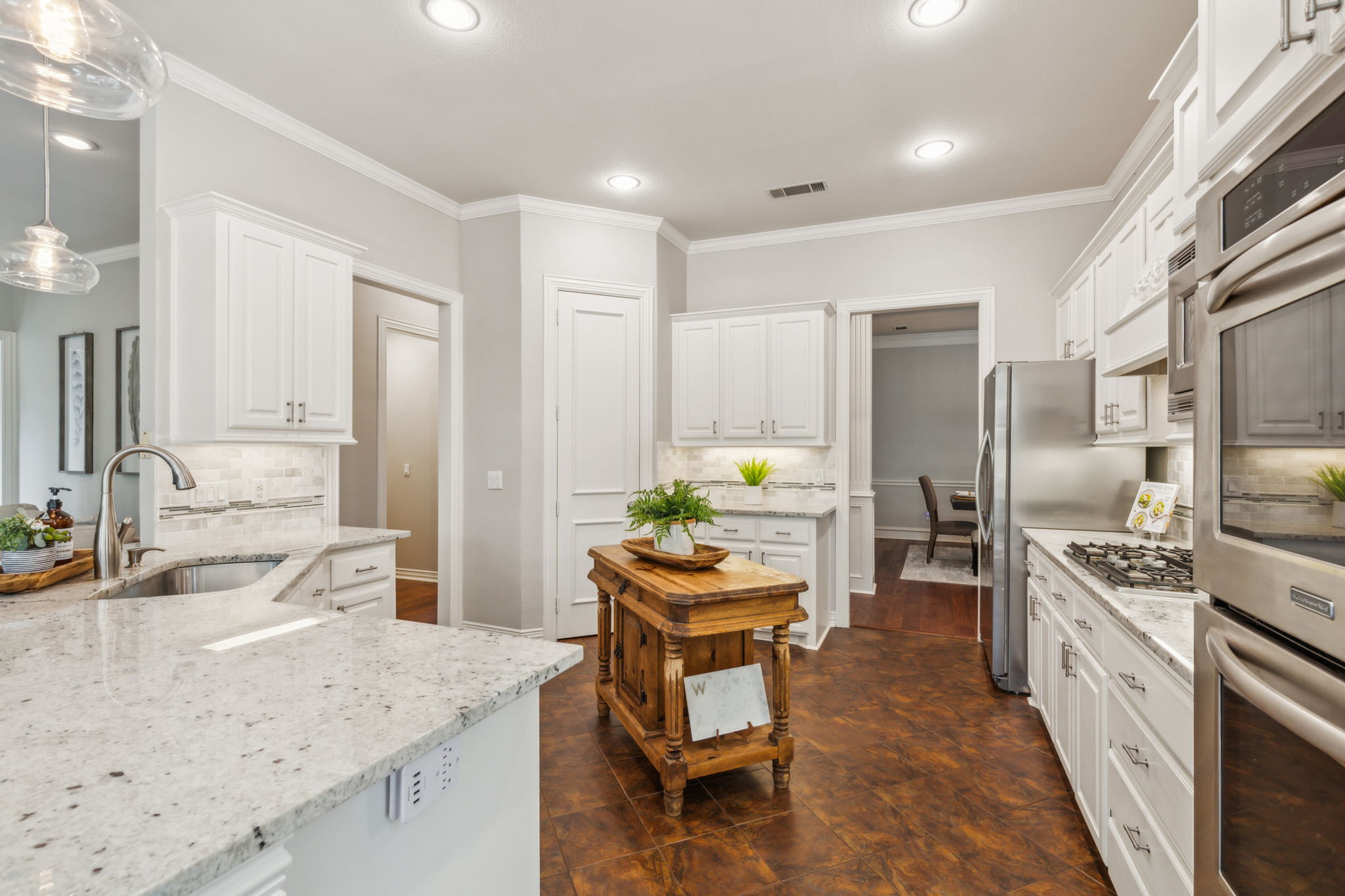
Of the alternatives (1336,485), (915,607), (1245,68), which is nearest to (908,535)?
(915,607)

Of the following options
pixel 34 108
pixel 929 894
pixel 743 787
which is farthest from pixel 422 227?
pixel 929 894

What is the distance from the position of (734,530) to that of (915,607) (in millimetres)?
1875

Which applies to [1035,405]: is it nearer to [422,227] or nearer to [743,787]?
[743,787]

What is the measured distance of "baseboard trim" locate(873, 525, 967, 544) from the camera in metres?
8.98

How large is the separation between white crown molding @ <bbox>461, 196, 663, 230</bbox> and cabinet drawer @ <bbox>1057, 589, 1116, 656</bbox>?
11.3ft

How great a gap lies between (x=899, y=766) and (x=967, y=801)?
306 mm

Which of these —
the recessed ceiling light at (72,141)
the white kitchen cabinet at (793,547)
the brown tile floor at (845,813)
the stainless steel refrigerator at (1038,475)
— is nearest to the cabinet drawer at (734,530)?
the white kitchen cabinet at (793,547)

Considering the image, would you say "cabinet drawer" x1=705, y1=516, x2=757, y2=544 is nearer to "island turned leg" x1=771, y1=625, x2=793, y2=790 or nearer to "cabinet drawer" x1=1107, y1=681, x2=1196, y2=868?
"island turned leg" x1=771, y1=625, x2=793, y2=790

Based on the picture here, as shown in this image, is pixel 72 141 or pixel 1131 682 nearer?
pixel 1131 682

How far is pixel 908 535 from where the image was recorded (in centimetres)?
906

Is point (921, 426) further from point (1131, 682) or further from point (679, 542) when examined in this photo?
point (1131, 682)

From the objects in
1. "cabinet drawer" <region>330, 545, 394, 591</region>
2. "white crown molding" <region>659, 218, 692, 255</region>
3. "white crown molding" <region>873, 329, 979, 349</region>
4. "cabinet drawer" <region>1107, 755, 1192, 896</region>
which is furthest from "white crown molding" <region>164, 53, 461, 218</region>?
"white crown molding" <region>873, 329, 979, 349</region>

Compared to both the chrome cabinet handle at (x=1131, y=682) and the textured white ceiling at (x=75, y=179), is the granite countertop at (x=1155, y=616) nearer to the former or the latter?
the chrome cabinet handle at (x=1131, y=682)

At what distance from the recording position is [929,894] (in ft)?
6.14
